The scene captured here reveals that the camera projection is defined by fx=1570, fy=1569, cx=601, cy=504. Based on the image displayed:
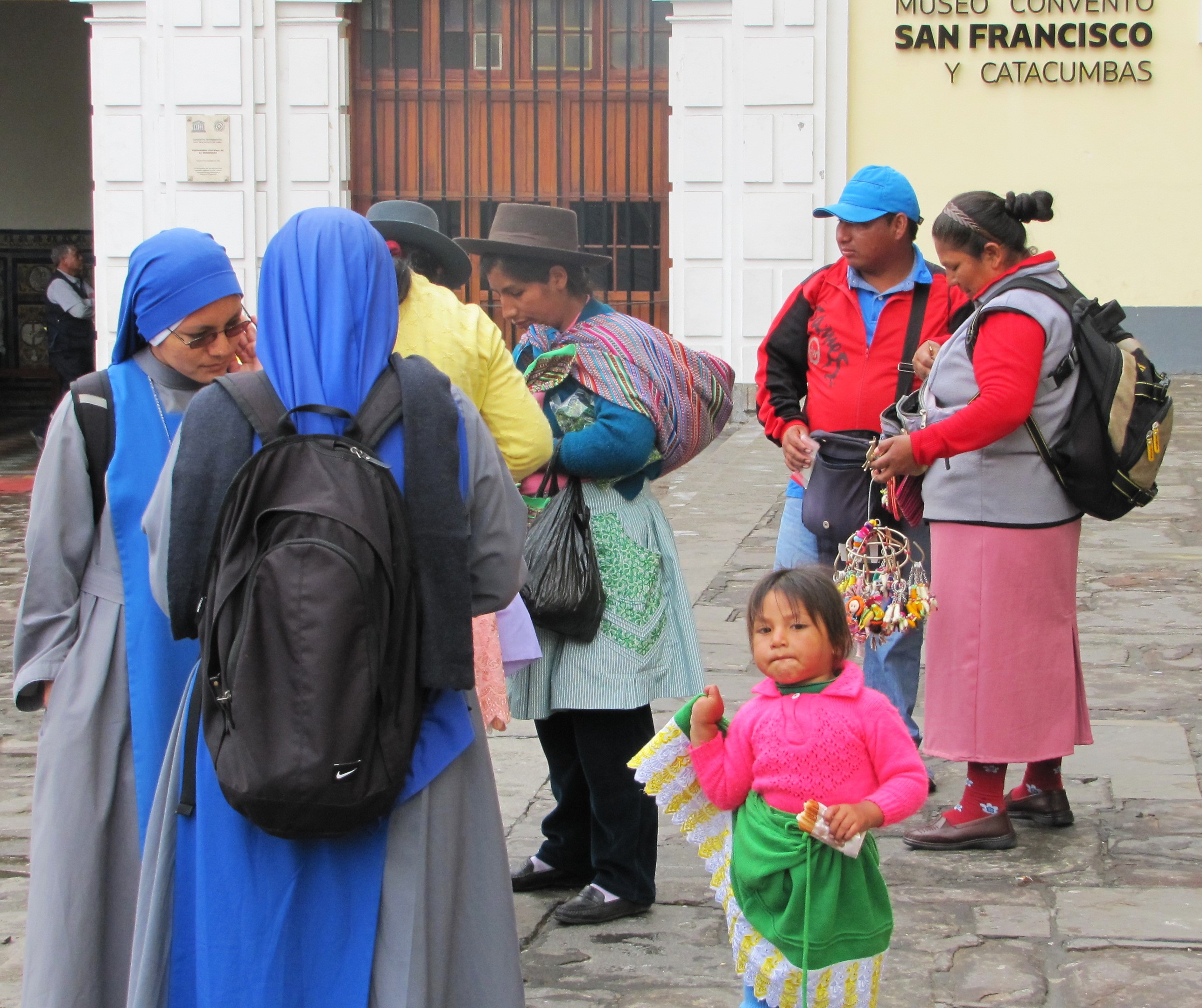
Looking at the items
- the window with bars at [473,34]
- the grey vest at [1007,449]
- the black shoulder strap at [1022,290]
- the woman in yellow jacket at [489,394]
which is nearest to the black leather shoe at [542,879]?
the woman in yellow jacket at [489,394]

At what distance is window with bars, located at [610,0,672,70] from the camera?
14.4 metres

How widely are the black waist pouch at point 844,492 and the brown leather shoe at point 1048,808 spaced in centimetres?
84

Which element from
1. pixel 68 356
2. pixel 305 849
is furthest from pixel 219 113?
pixel 305 849

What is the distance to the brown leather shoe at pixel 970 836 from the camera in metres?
4.12

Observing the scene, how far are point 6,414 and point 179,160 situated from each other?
5886mm

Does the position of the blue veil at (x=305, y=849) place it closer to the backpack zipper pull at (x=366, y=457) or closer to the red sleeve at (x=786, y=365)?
the backpack zipper pull at (x=366, y=457)

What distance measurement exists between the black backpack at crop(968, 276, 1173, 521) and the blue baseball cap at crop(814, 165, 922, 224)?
1.48ft

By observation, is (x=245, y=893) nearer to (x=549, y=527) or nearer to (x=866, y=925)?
(x=866, y=925)

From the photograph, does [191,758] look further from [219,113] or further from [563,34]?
[563,34]

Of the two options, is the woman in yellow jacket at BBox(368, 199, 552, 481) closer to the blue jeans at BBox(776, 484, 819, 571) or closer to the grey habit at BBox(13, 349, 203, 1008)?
the grey habit at BBox(13, 349, 203, 1008)

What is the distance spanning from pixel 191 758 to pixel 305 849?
25cm

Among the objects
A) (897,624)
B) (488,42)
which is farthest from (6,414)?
(897,624)

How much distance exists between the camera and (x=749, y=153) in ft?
45.2

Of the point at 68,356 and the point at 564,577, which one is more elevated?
the point at 68,356
